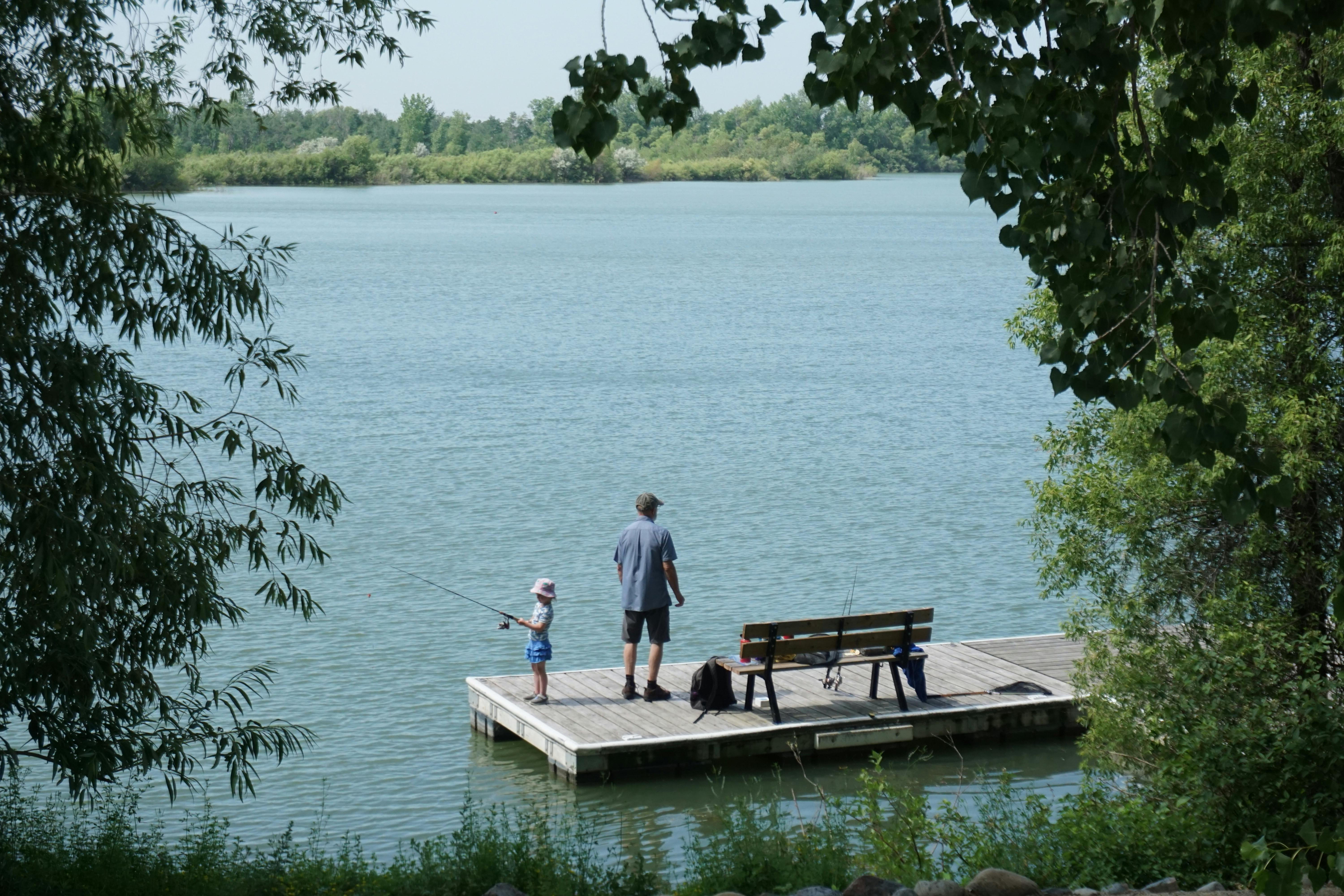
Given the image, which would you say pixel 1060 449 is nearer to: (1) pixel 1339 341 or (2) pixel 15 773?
(1) pixel 1339 341

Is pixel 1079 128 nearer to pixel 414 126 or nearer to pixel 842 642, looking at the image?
pixel 842 642

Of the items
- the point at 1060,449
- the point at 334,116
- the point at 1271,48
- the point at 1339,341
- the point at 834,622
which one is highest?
the point at 334,116

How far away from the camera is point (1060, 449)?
9.30 metres

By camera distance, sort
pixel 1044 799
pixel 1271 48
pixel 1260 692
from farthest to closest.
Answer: pixel 1044 799
pixel 1271 48
pixel 1260 692

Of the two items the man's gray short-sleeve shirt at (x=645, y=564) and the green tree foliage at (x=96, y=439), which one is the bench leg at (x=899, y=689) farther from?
the green tree foliage at (x=96, y=439)

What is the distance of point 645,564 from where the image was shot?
10.4 meters

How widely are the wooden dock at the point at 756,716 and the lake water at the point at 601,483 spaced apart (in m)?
0.20

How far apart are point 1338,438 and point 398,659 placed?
8.63 meters

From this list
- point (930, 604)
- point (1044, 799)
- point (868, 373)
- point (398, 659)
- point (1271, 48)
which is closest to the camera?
point (1271, 48)

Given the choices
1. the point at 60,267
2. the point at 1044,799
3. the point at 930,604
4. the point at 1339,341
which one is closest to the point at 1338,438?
the point at 1339,341

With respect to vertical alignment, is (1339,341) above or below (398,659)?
above

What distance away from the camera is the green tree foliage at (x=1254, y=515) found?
7.75 metres

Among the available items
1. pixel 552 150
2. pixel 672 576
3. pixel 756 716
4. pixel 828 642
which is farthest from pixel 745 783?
pixel 552 150

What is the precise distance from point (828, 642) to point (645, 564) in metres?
1.37
